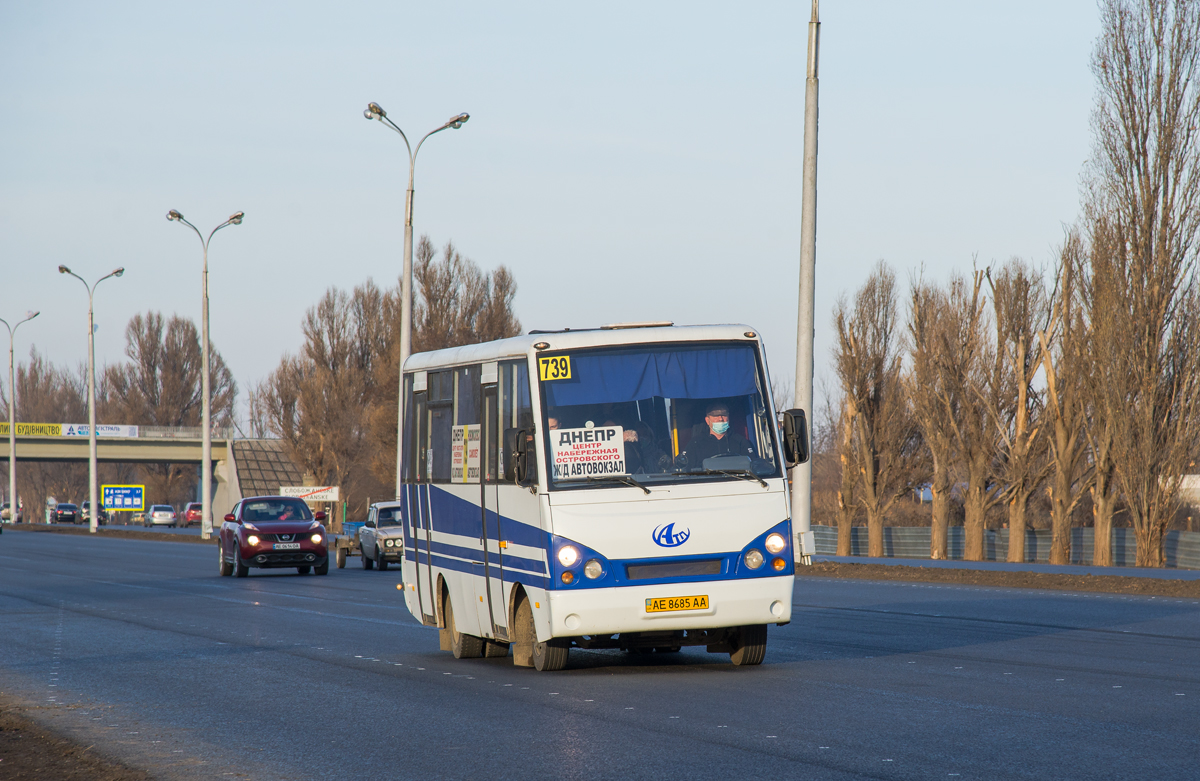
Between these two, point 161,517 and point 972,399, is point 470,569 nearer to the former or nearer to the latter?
point 972,399

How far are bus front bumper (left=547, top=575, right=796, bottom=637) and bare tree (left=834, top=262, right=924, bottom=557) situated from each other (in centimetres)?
4459

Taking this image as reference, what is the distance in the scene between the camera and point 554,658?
1284 cm

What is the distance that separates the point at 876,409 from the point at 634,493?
45.4 m

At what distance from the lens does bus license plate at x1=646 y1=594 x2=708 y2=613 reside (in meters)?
12.0

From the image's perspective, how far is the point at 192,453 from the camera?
10612cm

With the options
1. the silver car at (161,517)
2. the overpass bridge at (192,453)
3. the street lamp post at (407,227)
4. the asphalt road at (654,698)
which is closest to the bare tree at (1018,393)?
the street lamp post at (407,227)

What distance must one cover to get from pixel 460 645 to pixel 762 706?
4.81 m

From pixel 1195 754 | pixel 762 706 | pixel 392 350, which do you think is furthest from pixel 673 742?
pixel 392 350

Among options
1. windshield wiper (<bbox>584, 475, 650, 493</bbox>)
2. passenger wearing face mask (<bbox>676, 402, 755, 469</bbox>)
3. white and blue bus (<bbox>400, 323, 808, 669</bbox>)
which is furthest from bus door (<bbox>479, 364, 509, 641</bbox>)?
passenger wearing face mask (<bbox>676, 402, 755, 469</bbox>)

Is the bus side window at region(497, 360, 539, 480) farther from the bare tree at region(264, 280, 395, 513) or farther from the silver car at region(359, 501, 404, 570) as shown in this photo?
the bare tree at region(264, 280, 395, 513)

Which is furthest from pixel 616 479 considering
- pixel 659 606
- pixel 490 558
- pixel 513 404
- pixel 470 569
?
pixel 470 569

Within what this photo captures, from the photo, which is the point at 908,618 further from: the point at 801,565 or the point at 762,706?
the point at 801,565

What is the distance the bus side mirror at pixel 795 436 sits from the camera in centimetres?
1229

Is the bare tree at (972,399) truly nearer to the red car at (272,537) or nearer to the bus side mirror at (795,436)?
the red car at (272,537)
